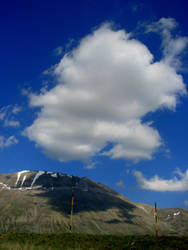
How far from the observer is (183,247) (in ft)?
94.3

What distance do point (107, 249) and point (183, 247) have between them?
9464 millimetres

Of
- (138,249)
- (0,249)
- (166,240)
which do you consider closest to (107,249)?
(138,249)

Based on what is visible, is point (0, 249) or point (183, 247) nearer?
point (0, 249)

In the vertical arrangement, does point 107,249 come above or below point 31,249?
below

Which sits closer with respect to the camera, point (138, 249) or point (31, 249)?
point (31, 249)

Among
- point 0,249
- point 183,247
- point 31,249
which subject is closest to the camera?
point 31,249

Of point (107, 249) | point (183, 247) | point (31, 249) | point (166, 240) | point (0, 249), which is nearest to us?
point (31, 249)

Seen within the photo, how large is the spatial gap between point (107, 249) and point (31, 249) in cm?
2146

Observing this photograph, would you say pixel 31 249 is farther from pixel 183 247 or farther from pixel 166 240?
pixel 166 240

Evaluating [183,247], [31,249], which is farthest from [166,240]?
[31,249]

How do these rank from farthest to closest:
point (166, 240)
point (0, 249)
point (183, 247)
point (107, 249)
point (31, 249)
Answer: point (166, 240) → point (107, 249) → point (183, 247) → point (0, 249) → point (31, 249)

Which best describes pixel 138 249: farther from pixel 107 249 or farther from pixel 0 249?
pixel 0 249

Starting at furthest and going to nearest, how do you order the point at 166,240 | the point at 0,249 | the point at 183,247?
the point at 166,240 < the point at 183,247 < the point at 0,249

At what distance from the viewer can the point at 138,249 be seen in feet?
97.8
